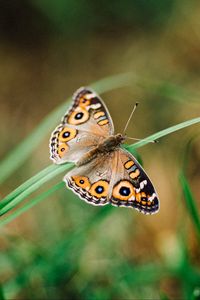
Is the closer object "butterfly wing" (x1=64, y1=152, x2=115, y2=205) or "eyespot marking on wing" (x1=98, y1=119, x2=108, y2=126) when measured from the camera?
"butterfly wing" (x1=64, y1=152, x2=115, y2=205)

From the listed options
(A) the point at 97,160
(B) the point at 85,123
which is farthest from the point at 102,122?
(A) the point at 97,160

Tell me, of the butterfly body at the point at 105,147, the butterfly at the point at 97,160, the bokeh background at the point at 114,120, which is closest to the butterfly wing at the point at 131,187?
the butterfly at the point at 97,160

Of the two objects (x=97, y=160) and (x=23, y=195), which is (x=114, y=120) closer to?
(x=97, y=160)

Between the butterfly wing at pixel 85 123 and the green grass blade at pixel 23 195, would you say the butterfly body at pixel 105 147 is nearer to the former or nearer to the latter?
the butterfly wing at pixel 85 123

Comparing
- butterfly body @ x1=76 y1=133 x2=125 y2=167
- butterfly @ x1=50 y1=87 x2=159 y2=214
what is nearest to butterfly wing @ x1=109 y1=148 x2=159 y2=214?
butterfly @ x1=50 y1=87 x2=159 y2=214

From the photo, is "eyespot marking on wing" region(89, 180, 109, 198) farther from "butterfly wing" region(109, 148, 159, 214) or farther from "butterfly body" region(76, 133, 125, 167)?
"butterfly body" region(76, 133, 125, 167)

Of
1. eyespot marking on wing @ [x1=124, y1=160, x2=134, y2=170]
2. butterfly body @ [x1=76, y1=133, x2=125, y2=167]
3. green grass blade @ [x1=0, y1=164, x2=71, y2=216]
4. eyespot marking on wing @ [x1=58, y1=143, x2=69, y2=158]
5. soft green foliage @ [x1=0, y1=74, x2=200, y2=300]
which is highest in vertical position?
eyespot marking on wing @ [x1=58, y1=143, x2=69, y2=158]

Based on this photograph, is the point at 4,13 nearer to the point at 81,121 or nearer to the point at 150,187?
the point at 81,121

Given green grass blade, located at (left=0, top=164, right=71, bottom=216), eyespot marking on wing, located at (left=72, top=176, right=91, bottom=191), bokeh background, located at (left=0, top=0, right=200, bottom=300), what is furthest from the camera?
bokeh background, located at (left=0, top=0, right=200, bottom=300)
